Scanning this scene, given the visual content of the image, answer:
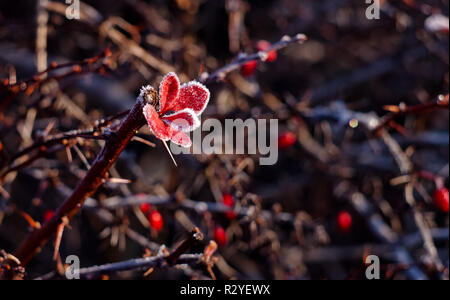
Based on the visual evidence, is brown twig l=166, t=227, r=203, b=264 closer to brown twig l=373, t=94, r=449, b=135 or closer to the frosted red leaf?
the frosted red leaf

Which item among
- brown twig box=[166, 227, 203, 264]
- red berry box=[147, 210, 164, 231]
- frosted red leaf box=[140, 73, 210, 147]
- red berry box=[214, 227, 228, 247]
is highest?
frosted red leaf box=[140, 73, 210, 147]

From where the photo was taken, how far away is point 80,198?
47.9 inches

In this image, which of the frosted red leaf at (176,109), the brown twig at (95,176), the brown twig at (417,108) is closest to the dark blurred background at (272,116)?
the brown twig at (417,108)

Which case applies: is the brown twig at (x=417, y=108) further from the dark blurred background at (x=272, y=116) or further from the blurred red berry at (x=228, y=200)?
the blurred red berry at (x=228, y=200)

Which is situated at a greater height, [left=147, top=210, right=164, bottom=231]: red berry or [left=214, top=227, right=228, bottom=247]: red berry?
[left=147, top=210, right=164, bottom=231]: red berry

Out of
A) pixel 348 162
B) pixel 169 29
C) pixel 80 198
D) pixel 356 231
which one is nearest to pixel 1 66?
pixel 169 29

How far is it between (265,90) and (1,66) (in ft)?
7.23

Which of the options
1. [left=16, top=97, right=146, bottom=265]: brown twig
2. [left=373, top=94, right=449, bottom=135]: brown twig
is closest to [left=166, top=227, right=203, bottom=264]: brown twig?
[left=16, top=97, right=146, bottom=265]: brown twig

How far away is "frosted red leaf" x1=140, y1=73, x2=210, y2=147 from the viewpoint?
0.89m

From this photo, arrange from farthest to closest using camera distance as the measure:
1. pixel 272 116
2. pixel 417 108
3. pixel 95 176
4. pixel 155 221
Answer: pixel 272 116
pixel 155 221
pixel 417 108
pixel 95 176

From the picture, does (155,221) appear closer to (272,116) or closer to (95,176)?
(272,116)

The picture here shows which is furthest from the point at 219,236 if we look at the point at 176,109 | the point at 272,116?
the point at 176,109

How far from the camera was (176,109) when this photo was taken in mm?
986
